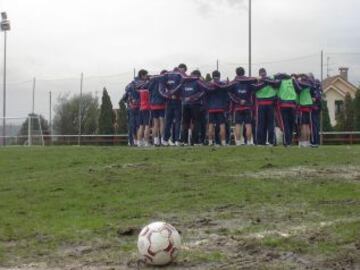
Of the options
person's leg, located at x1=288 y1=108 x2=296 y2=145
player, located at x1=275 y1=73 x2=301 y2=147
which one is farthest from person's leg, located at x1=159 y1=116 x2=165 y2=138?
person's leg, located at x1=288 y1=108 x2=296 y2=145

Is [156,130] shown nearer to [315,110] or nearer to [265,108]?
[265,108]

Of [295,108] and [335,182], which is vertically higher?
[295,108]

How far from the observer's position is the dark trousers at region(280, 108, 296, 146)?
19711mm

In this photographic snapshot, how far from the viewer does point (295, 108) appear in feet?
64.4

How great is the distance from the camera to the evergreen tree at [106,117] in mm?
42625

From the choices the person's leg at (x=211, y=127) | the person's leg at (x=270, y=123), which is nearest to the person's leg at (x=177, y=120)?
the person's leg at (x=211, y=127)

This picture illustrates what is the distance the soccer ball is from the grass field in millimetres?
190

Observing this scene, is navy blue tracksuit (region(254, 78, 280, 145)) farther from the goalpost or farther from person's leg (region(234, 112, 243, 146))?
the goalpost

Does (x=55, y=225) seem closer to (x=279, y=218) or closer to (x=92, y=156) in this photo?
(x=279, y=218)

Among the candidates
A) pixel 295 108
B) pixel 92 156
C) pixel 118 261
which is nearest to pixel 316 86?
pixel 295 108

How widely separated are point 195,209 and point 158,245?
298 centimetres

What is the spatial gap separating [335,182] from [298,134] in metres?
8.82

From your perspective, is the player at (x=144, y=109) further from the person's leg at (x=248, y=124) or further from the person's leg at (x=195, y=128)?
the person's leg at (x=248, y=124)

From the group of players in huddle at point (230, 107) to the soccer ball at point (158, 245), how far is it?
12.1 metres
